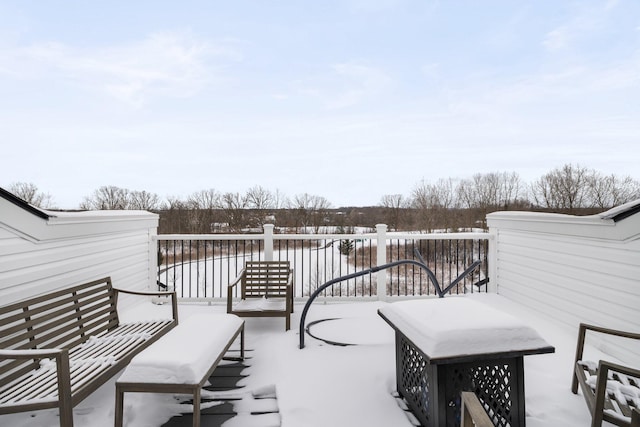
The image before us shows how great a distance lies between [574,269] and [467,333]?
9.26 ft

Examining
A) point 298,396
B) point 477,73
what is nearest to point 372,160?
point 477,73

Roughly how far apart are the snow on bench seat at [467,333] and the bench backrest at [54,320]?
2565 mm

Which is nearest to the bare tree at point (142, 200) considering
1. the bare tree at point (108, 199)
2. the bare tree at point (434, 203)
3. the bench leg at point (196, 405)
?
the bare tree at point (108, 199)

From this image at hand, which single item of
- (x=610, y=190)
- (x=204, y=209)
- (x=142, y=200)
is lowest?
(x=204, y=209)

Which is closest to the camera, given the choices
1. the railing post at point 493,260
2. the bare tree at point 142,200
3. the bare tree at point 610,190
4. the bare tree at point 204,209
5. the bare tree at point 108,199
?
the railing post at point 493,260

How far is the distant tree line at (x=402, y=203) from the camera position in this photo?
53.9 ft

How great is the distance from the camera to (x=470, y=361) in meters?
1.72

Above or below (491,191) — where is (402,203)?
below

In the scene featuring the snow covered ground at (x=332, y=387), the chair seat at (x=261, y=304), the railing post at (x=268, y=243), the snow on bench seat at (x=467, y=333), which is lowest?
the snow covered ground at (x=332, y=387)

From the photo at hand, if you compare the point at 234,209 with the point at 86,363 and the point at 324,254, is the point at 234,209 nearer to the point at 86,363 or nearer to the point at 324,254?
the point at 324,254

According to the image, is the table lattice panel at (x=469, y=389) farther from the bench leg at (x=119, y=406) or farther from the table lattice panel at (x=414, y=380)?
the bench leg at (x=119, y=406)

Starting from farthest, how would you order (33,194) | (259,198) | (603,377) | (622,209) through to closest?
1. (259,198)
2. (33,194)
3. (622,209)
4. (603,377)

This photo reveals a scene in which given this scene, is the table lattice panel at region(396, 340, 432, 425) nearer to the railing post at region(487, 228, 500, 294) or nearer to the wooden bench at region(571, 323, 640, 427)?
the wooden bench at region(571, 323, 640, 427)

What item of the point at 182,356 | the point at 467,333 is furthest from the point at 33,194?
the point at 467,333
